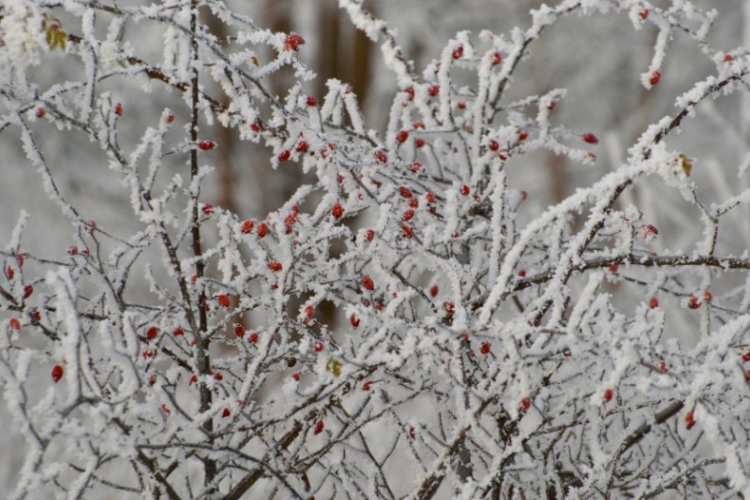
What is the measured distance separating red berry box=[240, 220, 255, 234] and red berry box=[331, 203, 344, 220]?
23 centimetres

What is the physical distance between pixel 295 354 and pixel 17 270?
81cm

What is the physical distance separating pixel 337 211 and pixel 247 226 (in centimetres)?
26

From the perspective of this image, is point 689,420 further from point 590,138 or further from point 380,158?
point 590,138

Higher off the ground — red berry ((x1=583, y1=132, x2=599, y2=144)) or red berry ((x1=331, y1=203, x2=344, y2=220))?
red berry ((x1=583, y1=132, x2=599, y2=144))

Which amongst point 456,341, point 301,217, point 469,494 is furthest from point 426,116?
point 469,494

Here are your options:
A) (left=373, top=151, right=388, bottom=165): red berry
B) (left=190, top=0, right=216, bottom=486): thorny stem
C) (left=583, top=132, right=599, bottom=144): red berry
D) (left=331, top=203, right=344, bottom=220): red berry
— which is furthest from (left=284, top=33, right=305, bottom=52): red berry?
(left=583, top=132, right=599, bottom=144): red berry

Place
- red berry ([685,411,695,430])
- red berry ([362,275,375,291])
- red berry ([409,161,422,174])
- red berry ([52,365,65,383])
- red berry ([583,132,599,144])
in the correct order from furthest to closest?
red berry ([583,132,599,144]), red berry ([409,161,422,174]), red berry ([362,275,375,291]), red berry ([52,365,65,383]), red berry ([685,411,695,430])

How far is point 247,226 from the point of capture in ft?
6.30

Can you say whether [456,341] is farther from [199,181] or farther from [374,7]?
[374,7]

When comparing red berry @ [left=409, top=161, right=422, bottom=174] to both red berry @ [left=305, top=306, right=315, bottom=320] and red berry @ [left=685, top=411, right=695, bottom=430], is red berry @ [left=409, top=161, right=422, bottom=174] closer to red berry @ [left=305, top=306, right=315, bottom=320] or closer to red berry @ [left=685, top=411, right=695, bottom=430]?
red berry @ [left=305, top=306, right=315, bottom=320]

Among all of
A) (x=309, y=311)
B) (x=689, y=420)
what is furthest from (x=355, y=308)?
(x=689, y=420)

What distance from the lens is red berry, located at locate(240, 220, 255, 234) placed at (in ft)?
6.29

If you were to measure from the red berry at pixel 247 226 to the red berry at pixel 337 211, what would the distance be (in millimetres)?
232

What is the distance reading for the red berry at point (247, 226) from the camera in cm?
192
